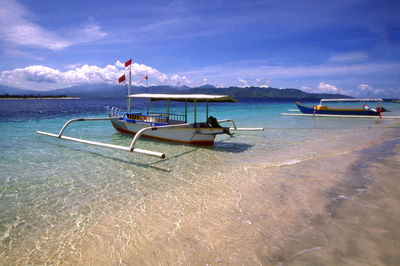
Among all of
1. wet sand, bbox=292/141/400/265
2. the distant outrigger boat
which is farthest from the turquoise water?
the distant outrigger boat

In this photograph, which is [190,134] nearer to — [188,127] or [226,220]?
[188,127]

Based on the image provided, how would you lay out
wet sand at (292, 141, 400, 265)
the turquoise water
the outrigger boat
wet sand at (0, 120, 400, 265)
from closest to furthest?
wet sand at (292, 141, 400, 265)
wet sand at (0, 120, 400, 265)
the turquoise water
the outrigger boat

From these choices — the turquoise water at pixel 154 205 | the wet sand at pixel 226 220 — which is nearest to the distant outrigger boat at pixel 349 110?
the turquoise water at pixel 154 205

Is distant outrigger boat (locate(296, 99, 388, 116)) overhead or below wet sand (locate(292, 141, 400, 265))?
overhead

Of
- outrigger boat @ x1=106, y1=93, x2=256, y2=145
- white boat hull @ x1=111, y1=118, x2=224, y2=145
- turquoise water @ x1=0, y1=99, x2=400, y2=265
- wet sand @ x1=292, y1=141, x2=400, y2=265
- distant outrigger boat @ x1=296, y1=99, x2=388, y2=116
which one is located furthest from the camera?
distant outrigger boat @ x1=296, y1=99, x2=388, y2=116

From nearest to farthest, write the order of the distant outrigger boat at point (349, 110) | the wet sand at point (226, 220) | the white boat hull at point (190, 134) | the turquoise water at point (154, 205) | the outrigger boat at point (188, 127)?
the wet sand at point (226, 220) → the turquoise water at point (154, 205) → the outrigger boat at point (188, 127) → the white boat hull at point (190, 134) → the distant outrigger boat at point (349, 110)

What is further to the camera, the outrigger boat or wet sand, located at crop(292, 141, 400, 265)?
the outrigger boat

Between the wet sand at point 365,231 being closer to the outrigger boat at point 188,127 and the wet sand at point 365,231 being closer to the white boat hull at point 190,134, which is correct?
the outrigger boat at point 188,127

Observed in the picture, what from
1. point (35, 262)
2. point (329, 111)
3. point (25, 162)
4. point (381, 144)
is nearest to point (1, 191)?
point (25, 162)

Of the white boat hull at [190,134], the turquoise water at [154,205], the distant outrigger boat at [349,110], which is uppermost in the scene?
the distant outrigger boat at [349,110]

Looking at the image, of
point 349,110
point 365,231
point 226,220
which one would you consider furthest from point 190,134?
point 349,110

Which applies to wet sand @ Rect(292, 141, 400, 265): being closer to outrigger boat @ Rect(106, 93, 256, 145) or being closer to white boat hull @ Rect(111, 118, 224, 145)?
outrigger boat @ Rect(106, 93, 256, 145)

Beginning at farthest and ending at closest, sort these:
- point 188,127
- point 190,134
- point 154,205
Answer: point 190,134 → point 188,127 → point 154,205

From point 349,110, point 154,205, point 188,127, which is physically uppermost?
point 349,110
